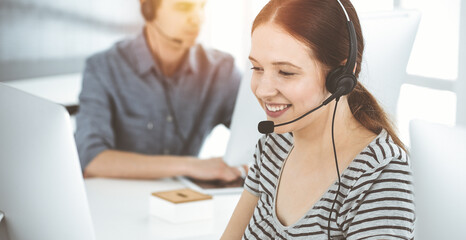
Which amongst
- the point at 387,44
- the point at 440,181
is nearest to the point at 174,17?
the point at 387,44

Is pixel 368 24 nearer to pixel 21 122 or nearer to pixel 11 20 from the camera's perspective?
pixel 21 122

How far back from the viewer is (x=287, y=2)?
44.1 inches

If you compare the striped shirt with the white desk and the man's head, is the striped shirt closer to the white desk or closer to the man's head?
the white desk

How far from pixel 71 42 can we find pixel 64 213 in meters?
2.35

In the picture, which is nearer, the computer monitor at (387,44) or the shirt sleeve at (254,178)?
the shirt sleeve at (254,178)

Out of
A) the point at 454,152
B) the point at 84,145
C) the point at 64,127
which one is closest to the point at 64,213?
the point at 64,127

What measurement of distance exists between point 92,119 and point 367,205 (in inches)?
64.5

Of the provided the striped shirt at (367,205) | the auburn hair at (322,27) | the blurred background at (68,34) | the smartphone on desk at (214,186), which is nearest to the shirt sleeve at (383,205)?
the striped shirt at (367,205)

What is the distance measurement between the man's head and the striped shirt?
1770 mm

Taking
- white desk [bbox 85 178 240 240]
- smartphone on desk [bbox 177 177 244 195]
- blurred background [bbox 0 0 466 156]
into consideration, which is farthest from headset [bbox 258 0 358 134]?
blurred background [bbox 0 0 466 156]

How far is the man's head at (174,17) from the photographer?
2826mm

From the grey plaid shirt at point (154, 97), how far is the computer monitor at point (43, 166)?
1.28m

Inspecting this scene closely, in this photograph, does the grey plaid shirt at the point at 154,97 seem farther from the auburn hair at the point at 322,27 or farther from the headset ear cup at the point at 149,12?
the auburn hair at the point at 322,27

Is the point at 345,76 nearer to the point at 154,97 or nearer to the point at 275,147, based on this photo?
the point at 275,147
